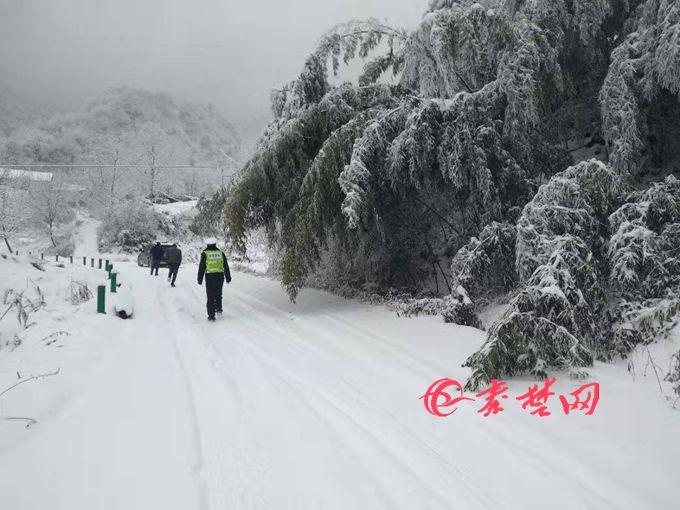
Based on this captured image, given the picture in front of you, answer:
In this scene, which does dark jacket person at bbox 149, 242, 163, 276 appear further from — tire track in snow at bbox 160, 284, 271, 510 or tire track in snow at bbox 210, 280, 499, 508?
tire track in snow at bbox 210, 280, 499, 508

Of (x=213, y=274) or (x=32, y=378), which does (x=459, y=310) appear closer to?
(x=213, y=274)

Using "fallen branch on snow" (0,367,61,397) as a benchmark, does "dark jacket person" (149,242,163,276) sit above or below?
above

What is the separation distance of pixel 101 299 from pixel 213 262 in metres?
2.00

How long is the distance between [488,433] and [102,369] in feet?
13.3

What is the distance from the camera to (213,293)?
25.5 feet

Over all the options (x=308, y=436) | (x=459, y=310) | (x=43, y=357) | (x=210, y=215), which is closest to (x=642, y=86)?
(x=459, y=310)

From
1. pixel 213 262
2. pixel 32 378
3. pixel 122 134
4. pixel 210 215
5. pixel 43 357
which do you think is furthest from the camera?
pixel 122 134

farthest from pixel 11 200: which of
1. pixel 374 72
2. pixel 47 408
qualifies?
pixel 47 408

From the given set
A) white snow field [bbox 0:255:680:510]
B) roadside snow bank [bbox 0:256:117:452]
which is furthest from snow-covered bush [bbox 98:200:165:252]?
white snow field [bbox 0:255:680:510]

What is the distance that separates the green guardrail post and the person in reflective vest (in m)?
1.65

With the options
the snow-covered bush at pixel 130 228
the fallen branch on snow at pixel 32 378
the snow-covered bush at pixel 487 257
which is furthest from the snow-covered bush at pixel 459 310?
the snow-covered bush at pixel 130 228

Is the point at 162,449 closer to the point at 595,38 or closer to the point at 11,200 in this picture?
the point at 595,38

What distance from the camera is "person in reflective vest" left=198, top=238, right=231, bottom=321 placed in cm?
771

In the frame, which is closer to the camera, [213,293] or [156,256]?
[213,293]
